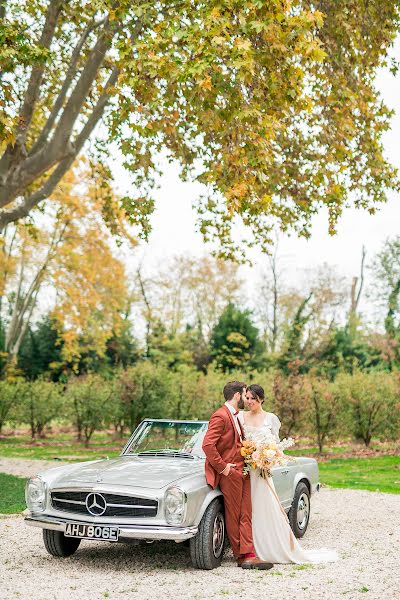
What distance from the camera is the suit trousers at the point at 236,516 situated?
6.90 metres

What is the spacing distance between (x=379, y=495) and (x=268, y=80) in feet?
24.9

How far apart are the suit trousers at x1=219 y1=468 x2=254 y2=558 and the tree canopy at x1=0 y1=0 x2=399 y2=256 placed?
447 centimetres

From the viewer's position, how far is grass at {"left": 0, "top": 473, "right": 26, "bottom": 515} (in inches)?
421

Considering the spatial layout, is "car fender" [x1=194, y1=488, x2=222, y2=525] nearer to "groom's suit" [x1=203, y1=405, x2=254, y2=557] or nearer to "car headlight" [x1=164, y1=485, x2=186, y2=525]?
"groom's suit" [x1=203, y1=405, x2=254, y2=557]

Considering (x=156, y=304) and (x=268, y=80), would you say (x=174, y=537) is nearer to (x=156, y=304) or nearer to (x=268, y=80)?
(x=268, y=80)

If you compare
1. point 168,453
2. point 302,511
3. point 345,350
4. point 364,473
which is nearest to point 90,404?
point 364,473

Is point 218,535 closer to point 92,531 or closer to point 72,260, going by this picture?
point 92,531

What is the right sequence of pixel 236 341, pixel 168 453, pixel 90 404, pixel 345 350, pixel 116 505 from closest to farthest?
pixel 116 505
pixel 168 453
pixel 90 404
pixel 236 341
pixel 345 350

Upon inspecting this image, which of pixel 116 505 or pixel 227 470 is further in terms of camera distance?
pixel 227 470

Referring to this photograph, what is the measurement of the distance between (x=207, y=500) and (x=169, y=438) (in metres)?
1.39

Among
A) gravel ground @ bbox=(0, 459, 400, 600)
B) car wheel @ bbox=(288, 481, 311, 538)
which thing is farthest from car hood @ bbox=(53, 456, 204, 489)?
car wheel @ bbox=(288, 481, 311, 538)

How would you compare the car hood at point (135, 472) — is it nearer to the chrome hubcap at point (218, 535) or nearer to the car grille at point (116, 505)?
→ the car grille at point (116, 505)

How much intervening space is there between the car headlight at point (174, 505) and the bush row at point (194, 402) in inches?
585

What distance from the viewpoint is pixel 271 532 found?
7105 mm
